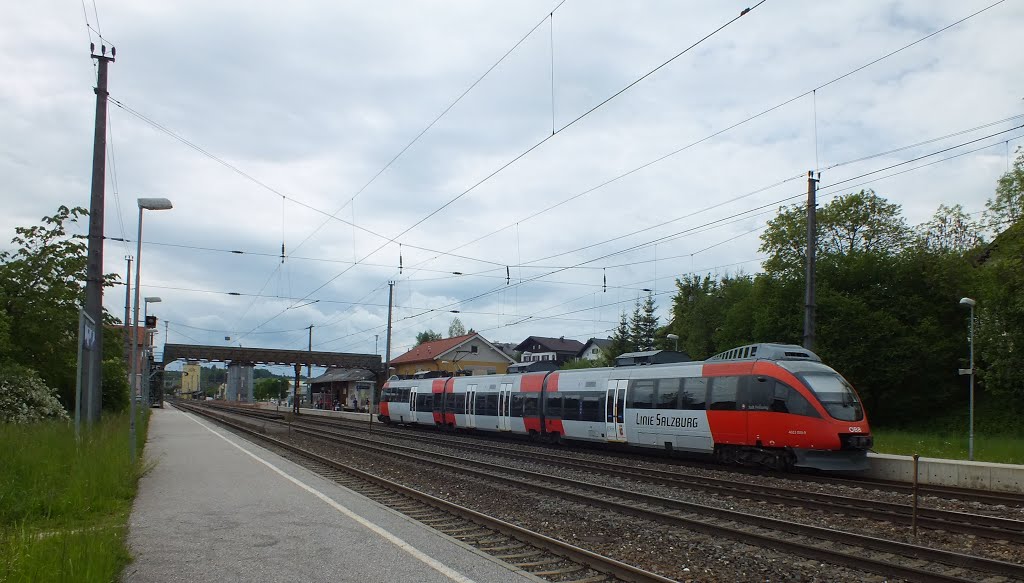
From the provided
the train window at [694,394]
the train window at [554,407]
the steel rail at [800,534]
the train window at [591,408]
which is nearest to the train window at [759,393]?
the train window at [694,394]

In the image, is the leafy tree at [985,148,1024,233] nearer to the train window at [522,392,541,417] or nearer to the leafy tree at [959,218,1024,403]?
the leafy tree at [959,218,1024,403]

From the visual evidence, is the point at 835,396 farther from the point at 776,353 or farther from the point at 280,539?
the point at 280,539

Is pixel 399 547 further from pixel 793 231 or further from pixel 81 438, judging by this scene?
pixel 793 231

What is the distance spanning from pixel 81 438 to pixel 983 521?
15.2 metres

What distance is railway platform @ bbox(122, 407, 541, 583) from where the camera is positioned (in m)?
7.46

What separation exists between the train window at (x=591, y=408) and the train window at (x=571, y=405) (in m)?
0.23

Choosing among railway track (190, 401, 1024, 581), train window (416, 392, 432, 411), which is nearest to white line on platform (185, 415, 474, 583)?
railway track (190, 401, 1024, 581)

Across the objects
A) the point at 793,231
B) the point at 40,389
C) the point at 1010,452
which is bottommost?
A: the point at 1010,452

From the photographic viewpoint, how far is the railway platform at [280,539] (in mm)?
7461

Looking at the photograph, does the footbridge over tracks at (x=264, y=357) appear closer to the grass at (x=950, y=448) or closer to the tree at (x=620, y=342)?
the tree at (x=620, y=342)

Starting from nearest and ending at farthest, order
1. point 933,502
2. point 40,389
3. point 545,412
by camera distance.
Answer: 1. point 933,502
2. point 40,389
3. point 545,412

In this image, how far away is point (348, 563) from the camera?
7855 millimetres

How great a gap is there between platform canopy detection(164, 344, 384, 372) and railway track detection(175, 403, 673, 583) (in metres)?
53.1

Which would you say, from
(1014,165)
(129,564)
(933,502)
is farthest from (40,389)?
(1014,165)
